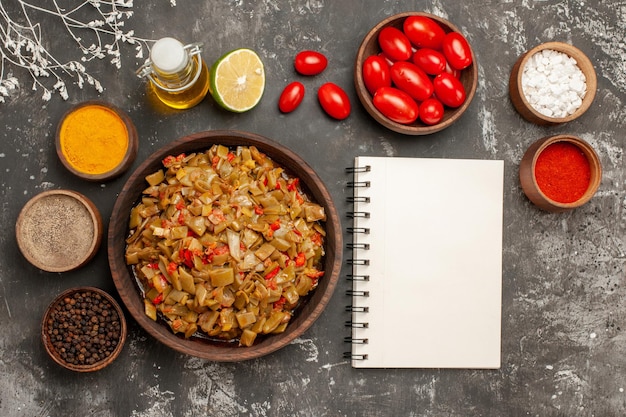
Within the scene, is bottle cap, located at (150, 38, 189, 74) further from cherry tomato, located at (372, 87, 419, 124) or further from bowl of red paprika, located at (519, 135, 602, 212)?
bowl of red paprika, located at (519, 135, 602, 212)

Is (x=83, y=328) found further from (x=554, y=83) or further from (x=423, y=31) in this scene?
(x=554, y=83)

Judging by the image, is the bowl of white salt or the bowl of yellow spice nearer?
the bowl of yellow spice

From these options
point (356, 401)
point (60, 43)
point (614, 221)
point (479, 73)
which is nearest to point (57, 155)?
point (60, 43)

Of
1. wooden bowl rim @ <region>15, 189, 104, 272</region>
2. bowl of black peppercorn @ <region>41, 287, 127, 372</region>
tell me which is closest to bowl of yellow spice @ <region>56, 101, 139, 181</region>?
wooden bowl rim @ <region>15, 189, 104, 272</region>

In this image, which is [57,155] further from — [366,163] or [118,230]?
[366,163]

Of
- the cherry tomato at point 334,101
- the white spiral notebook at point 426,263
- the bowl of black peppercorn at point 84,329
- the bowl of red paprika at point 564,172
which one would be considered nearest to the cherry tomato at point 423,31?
the cherry tomato at point 334,101

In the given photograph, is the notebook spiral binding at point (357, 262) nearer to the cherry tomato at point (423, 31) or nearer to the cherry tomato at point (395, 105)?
the cherry tomato at point (395, 105)
